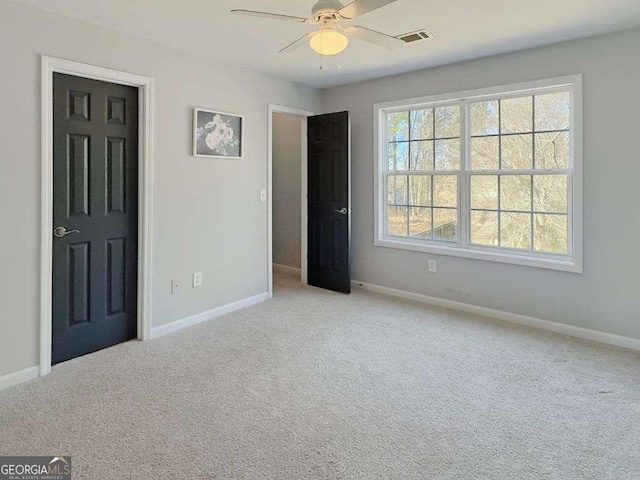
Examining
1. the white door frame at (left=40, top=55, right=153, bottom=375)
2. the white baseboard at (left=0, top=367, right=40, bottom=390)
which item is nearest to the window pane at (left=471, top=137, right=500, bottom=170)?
the white door frame at (left=40, top=55, right=153, bottom=375)

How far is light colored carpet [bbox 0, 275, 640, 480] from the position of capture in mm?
1884

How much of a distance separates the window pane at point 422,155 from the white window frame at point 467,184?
13.7 inches

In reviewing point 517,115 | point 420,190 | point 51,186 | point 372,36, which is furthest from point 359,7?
point 420,190

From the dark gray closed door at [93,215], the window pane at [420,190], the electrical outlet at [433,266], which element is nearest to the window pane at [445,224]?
the window pane at [420,190]

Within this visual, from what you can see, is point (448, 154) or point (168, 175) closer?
point (168, 175)

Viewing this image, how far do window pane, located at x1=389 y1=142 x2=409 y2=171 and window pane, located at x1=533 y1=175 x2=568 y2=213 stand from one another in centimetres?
137

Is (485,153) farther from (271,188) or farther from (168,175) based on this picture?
(168,175)

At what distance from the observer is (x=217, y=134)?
387cm

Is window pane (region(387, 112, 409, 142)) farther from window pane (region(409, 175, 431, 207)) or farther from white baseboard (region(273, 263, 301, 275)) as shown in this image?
white baseboard (region(273, 263, 301, 275))

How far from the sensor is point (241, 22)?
2936 mm

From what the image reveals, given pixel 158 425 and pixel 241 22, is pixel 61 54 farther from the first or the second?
pixel 158 425

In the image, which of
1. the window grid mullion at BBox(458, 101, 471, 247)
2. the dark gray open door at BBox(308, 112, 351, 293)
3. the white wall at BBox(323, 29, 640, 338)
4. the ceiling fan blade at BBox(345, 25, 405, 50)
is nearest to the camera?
the ceiling fan blade at BBox(345, 25, 405, 50)

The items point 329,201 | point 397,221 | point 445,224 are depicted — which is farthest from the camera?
point 329,201

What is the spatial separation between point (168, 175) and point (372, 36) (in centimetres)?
202
